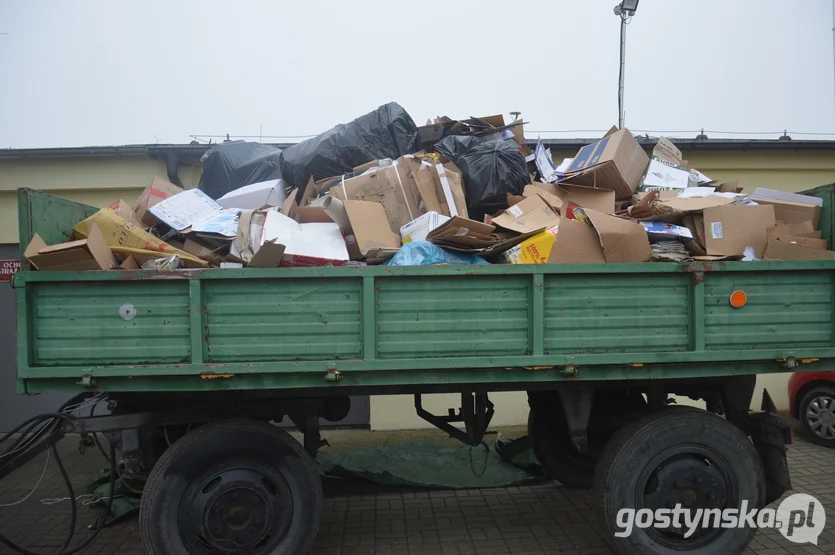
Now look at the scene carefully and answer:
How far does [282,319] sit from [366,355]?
0.48 m

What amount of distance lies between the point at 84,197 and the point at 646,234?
20.4 ft

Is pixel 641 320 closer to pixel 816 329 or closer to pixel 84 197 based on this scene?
pixel 816 329

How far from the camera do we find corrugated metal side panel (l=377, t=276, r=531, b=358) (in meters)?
3.01

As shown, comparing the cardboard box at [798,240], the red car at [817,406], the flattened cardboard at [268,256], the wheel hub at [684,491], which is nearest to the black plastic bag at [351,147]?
the flattened cardboard at [268,256]

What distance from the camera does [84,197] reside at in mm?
6531

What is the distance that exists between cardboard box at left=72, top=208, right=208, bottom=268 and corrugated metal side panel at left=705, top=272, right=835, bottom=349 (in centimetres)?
293

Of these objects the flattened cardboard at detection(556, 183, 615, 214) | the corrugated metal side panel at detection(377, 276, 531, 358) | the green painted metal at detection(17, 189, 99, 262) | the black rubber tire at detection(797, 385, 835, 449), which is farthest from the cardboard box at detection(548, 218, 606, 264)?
the black rubber tire at detection(797, 385, 835, 449)

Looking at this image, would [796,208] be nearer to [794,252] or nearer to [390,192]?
[794,252]

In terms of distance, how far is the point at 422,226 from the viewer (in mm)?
3547

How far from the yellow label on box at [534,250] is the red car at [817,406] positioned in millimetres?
4321

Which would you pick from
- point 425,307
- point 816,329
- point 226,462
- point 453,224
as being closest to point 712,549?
point 816,329

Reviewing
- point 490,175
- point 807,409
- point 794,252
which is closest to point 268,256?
point 490,175

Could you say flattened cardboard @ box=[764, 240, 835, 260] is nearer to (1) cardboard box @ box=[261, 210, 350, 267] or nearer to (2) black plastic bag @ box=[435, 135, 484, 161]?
(2) black plastic bag @ box=[435, 135, 484, 161]

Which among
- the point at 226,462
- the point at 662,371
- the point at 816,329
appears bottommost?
the point at 226,462
